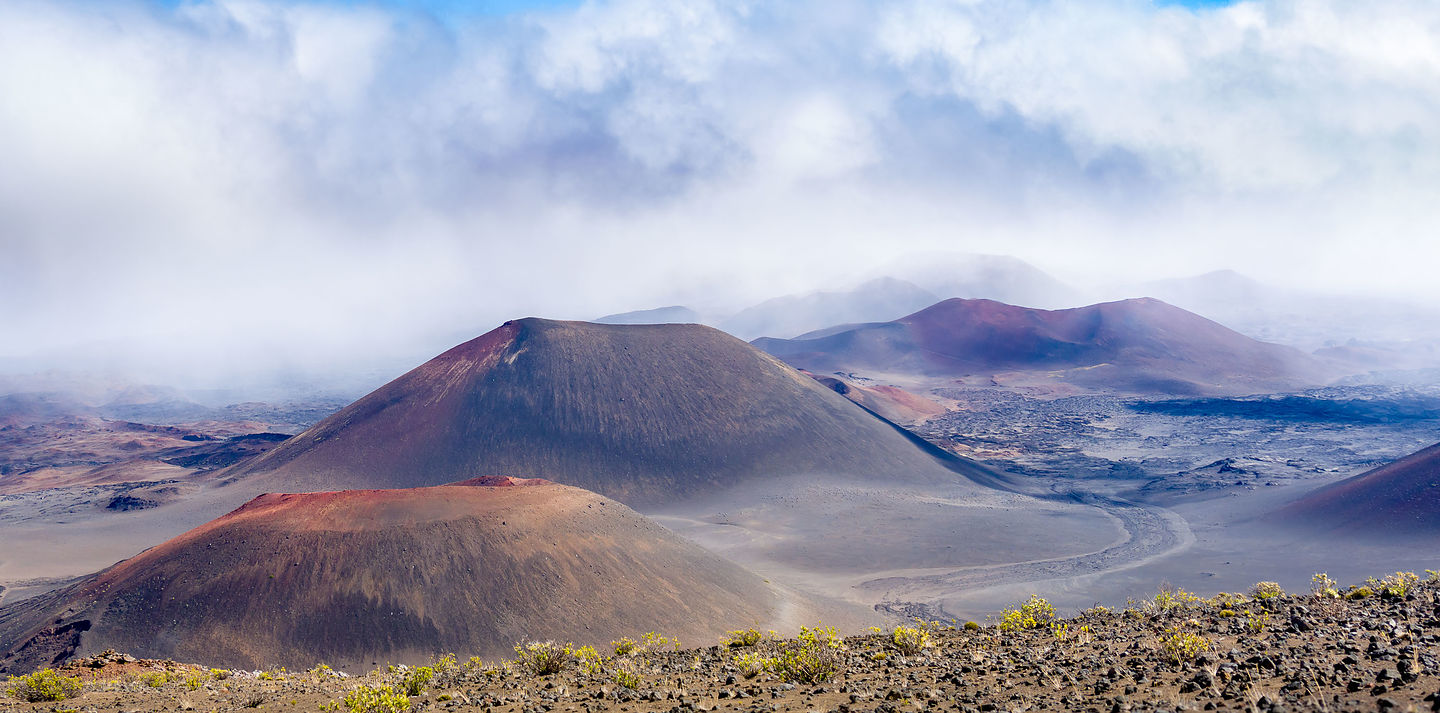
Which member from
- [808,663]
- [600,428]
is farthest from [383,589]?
[600,428]

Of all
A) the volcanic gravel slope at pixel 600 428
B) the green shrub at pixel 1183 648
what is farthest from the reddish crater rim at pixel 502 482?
the green shrub at pixel 1183 648

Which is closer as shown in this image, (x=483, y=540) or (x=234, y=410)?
(x=483, y=540)

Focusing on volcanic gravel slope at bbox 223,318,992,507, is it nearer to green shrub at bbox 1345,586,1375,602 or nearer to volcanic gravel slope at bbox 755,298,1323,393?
green shrub at bbox 1345,586,1375,602

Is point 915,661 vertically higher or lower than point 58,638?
higher

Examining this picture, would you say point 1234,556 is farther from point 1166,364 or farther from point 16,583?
point 1166,364

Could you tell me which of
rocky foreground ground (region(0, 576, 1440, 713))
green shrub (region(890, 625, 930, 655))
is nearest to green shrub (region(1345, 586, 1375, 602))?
rocky foreground ground (region(0, 576, 1440, 713))

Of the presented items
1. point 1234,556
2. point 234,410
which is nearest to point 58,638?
point 1234,556

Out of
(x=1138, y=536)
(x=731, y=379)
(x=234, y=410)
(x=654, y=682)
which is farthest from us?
(x=234, y=410)
